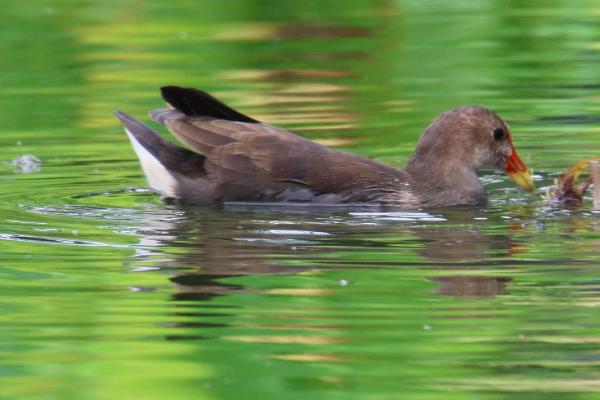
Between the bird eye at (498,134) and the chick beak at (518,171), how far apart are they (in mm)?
111

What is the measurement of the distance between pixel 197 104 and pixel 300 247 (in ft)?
5.85

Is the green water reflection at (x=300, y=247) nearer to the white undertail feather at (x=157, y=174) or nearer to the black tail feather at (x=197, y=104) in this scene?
the white undertail feather at (x=157, y=174)

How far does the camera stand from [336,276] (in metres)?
7.25

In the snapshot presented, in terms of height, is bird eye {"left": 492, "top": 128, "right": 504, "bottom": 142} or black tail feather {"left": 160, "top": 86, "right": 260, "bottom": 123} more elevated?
black tail feather {"left": 160, "top": 86, "right": 260, "bottom": 123}

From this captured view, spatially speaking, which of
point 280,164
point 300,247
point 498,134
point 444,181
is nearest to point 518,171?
point 498,134

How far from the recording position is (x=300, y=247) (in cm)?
792

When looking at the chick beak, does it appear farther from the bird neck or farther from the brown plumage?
the bird neck

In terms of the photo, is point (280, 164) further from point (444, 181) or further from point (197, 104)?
point (444, 181)

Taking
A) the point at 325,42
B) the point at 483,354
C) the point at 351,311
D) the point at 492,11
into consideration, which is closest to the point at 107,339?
the point at 351,311

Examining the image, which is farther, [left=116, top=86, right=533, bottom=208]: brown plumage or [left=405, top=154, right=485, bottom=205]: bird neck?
[left=405, top=154, right=485, bottom=205]: bird neck

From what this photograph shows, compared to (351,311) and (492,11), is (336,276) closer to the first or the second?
(351,311)

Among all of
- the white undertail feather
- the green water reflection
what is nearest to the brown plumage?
the white undertail feather

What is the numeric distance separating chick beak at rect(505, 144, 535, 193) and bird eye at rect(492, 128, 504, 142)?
111mm

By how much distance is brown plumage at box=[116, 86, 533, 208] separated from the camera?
9.18 meters
